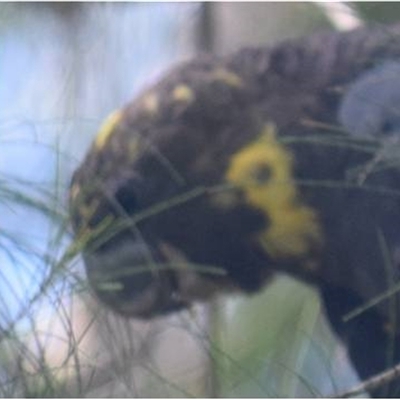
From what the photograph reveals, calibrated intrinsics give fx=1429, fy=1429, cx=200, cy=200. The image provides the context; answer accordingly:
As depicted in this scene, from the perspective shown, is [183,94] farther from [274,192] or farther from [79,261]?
[79,261]

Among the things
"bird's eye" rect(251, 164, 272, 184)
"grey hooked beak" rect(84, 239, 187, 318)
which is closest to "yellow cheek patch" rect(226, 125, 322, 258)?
"bird's eye" rect(251, 164, 272, 184)

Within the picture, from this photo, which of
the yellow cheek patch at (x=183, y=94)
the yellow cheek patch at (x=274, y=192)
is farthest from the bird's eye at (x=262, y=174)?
the yellow cheek patch at (x=183, y=94)

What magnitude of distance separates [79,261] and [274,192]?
0.45 metres

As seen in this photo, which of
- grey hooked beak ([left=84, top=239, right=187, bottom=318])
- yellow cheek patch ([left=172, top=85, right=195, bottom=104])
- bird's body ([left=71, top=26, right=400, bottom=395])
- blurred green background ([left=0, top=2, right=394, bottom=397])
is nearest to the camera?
blurred green background ([left=0, top=2, right=394, bottom=397])

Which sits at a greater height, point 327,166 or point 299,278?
point 327,166

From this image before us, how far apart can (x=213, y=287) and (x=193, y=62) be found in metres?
0.27

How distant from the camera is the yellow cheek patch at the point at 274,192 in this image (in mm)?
1582

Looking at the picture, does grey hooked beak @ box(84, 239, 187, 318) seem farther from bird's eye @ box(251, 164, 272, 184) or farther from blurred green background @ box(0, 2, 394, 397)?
bird's eye @ box(251, 164, 272, 184)

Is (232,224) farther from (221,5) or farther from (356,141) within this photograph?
(221,5)

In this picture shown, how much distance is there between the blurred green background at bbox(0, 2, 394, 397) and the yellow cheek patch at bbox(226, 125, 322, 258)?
98 mm

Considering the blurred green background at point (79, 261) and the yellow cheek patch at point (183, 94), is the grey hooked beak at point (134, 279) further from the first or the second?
the yellow cheek patch at point (183, 94)

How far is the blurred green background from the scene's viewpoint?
1131 mm

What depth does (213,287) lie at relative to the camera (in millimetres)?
1684

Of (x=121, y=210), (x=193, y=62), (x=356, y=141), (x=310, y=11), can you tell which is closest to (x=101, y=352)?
(x=121, y=210)
